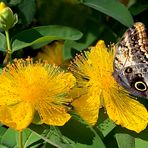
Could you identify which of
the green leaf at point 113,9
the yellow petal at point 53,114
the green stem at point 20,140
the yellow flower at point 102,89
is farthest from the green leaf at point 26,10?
the green stem at point 20,140

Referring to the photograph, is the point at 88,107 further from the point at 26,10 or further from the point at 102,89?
the point at 26,10

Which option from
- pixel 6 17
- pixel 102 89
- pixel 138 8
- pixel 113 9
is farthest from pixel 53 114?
pixel 138 8

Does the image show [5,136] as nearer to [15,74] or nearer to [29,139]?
[29,139]

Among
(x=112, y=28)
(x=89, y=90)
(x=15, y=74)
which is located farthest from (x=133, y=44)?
(x=112, y=28)

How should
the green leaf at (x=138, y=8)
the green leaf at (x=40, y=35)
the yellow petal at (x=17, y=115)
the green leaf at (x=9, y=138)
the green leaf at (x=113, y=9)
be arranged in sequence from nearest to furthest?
the yellow petal at (x=17, y=115), the green leaf at (x=9, y=138), the green leaf at (x=40, y=35), the green leaf at (x=113, y=9), the green leaf at (x=138, y=8)

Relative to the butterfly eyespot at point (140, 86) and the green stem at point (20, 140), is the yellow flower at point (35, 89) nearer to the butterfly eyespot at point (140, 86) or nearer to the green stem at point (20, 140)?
the green stem at point (20, 140)

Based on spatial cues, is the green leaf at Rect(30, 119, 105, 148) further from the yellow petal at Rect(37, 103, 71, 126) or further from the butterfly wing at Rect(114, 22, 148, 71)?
the butterfly wing at Rect(114, 22, 148, 71)

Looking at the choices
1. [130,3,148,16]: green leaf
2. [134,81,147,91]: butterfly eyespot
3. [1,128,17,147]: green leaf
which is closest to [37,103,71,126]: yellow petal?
[1,128,17,147]: green leaf
